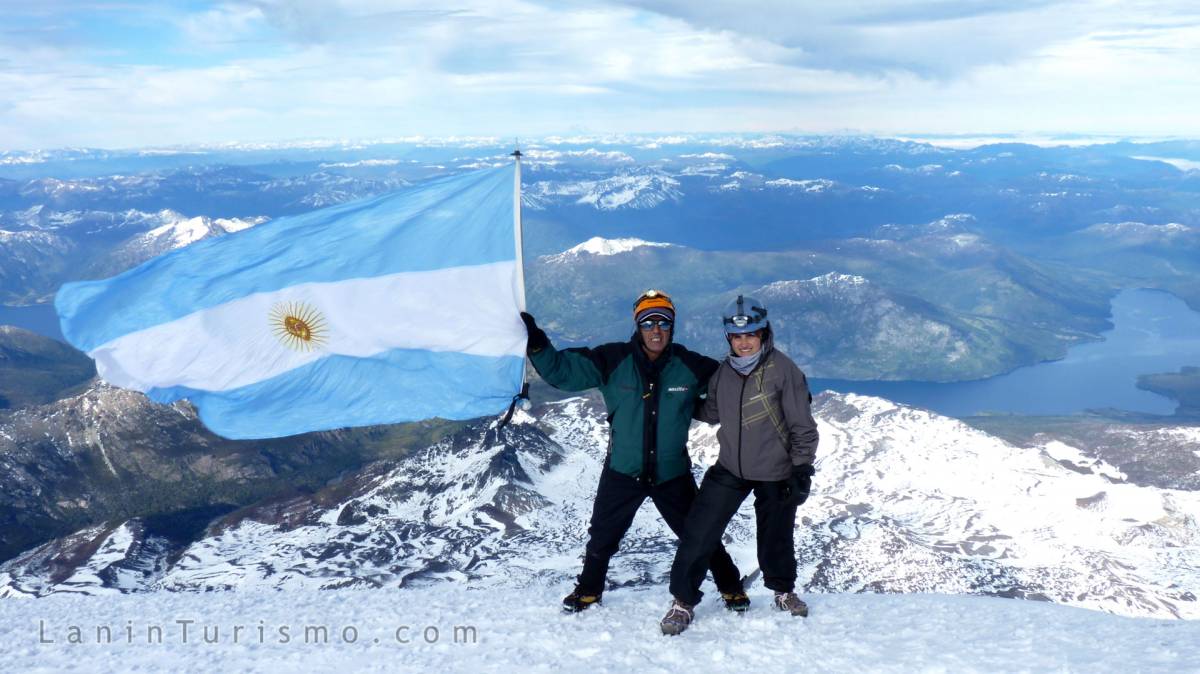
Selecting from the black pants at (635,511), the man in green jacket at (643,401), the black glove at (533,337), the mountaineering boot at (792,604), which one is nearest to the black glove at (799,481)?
the black pants at (635,511)

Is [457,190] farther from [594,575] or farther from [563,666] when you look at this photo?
[563,666]

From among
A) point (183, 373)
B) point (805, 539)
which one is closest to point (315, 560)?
point (805, 539)

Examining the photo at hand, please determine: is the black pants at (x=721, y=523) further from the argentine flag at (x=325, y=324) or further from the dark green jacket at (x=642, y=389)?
the argentine flag at (x=325, y=324)

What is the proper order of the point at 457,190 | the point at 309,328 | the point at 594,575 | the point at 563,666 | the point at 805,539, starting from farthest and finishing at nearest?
the point at 805,539 → the point at 457,190 → the point at 309,328 → the point at 594,575 → the point at 563,666

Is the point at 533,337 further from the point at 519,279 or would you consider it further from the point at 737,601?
the point at 737,601

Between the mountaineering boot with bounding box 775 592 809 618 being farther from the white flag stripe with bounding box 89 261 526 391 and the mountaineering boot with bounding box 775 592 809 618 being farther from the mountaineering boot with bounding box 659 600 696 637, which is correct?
the white flag stripe with bounding box 89 261 526 391

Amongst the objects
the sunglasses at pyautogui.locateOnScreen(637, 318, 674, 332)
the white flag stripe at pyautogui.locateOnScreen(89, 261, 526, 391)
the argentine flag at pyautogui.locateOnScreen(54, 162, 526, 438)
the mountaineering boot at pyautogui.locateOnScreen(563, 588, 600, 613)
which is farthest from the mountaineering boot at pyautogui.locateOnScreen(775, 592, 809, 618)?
the white flag stripe at pyautogui.locateOnScreen(89, 261, 526, 391)
